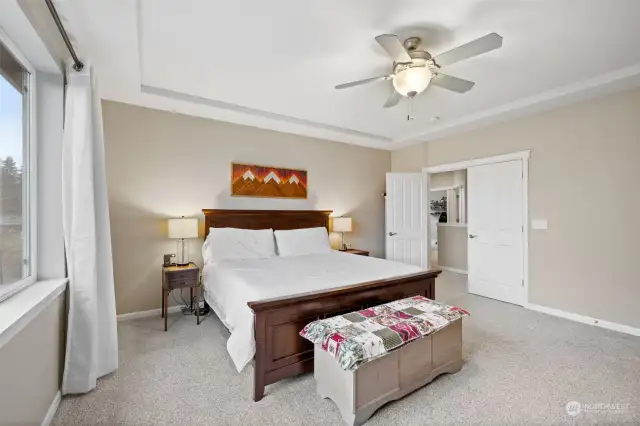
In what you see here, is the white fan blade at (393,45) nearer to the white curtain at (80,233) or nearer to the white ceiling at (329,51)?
the white ceiling at (329,51)

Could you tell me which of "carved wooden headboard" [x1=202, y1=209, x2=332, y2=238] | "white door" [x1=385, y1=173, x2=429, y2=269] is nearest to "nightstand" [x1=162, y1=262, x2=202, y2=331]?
"carved wooden headboard" [x1=202, y1=209, x2=332, y2=238]

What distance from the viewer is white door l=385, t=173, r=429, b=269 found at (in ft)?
16.5

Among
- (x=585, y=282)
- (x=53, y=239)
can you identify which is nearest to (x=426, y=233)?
(x=585, y=282)

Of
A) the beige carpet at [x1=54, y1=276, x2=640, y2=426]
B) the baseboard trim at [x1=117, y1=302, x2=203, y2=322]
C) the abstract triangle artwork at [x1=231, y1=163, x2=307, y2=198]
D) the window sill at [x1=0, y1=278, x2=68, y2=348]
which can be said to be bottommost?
the beige carpet at [x1=54, y1=276, x2=640, y2=426]

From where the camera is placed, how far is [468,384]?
2051 millimetres

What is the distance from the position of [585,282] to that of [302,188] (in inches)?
146

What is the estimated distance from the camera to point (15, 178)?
1750 millimetres

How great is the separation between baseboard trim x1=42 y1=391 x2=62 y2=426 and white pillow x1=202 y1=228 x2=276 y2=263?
1.66 meters

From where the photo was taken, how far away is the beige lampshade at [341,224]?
4676 millimetres

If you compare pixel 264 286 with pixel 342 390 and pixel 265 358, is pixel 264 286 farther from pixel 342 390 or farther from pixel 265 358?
pixel 342 390

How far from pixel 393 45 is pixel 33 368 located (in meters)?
2.79

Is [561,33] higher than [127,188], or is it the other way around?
[561,33]

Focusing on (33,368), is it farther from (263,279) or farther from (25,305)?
(263,279)

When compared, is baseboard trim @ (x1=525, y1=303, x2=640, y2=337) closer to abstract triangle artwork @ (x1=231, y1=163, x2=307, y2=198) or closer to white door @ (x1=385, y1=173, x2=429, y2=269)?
white door @ (x1=385, y1=173, x2=429, y2=269)
